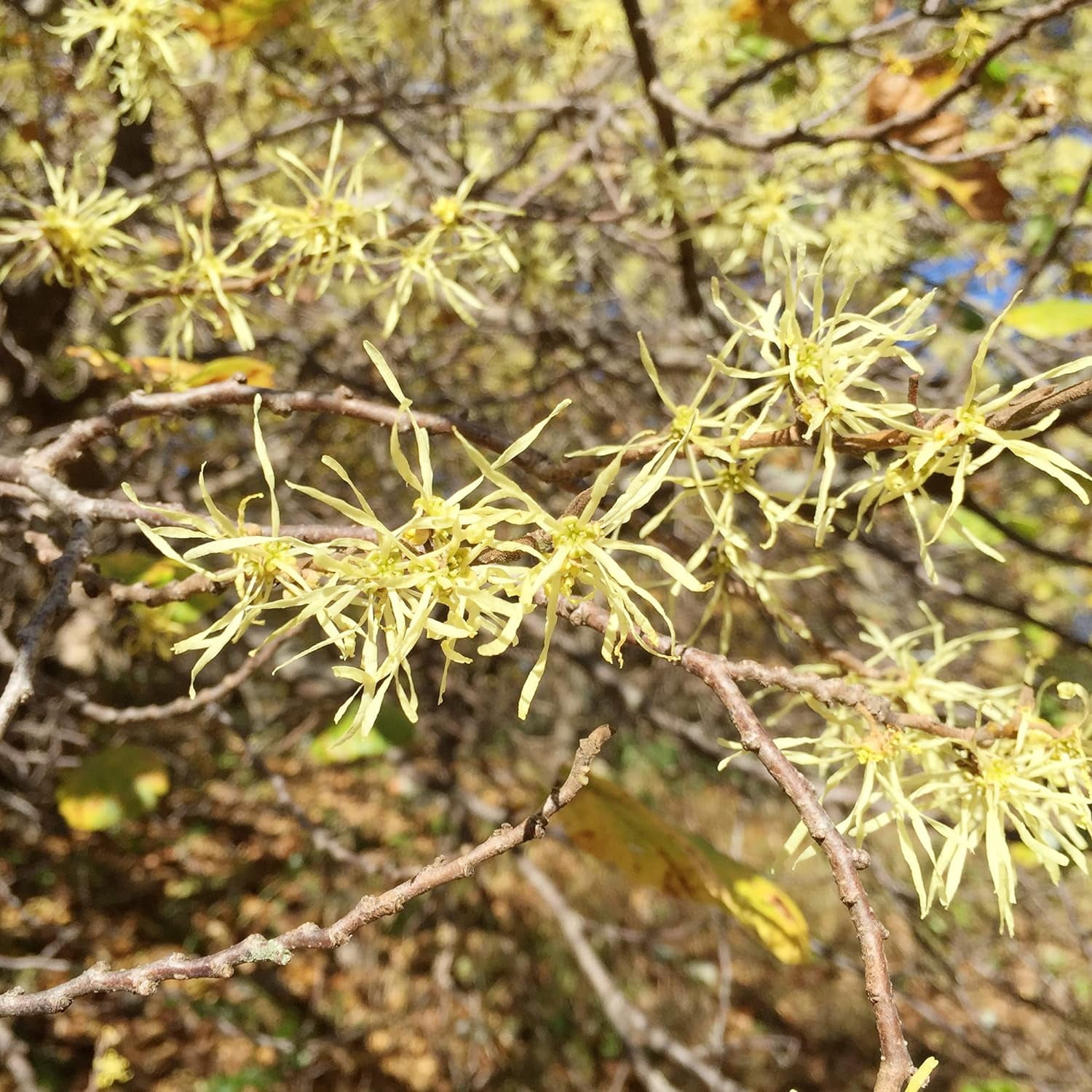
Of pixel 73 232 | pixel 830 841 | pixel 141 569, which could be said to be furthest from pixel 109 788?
pixel 830 841

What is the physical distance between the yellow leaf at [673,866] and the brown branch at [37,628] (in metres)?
0.65

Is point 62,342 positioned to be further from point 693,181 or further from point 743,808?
point 743,808

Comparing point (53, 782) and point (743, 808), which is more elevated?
point (53, 782)

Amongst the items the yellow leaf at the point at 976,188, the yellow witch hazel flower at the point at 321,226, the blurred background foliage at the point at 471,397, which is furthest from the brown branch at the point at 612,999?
the yellow leaf at the point at 976,188

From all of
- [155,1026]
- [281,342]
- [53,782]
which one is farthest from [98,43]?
[155,1026]

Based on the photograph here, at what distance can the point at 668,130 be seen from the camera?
65.9 inches

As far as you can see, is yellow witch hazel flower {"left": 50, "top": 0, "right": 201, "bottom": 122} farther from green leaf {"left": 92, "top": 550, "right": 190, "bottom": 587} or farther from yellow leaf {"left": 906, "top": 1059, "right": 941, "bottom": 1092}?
yellow leaf {"left": 906, "top": 1059, "right": 941, "bottom": 1092}

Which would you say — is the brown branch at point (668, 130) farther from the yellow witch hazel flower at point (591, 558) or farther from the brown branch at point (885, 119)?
the yellow witch hazel flower at point (591, 558)

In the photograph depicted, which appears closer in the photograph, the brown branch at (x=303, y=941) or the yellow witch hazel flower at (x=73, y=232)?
the brown branch at (x=303, y=941)

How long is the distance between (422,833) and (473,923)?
0.75m

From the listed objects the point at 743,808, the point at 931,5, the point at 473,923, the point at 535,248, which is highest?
the point at 931,5

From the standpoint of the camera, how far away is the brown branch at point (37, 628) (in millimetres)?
785

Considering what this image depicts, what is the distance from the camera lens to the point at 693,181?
2.11 m

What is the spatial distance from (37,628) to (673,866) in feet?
2.77
